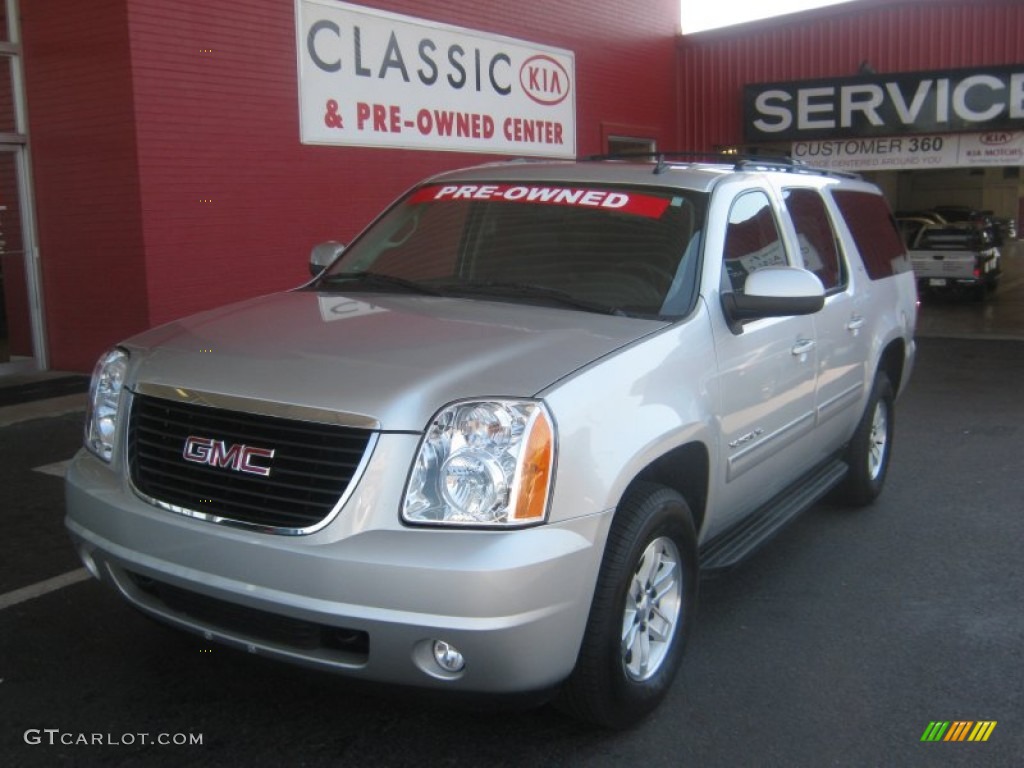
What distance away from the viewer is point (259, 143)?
1046cm

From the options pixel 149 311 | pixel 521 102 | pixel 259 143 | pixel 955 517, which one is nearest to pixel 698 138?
pixel 521 102

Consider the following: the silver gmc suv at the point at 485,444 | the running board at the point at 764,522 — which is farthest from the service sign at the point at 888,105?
the silver gmc suv at the point at 485,444

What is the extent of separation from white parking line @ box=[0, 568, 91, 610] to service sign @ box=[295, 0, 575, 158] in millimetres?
7258

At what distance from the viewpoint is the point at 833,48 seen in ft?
55.4

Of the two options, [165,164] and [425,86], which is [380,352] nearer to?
[165,164]

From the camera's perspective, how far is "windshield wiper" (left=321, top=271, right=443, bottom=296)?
414 cm

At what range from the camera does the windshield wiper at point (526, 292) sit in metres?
3.76

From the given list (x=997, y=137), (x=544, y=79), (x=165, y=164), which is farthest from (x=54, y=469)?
(x=997, y=137)

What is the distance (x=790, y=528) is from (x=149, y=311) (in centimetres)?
635

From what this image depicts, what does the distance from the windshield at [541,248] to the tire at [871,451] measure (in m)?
2.23

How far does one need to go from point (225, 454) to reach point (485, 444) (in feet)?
2.56

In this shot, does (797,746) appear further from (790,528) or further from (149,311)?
(149,311)

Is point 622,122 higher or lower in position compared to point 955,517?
higher

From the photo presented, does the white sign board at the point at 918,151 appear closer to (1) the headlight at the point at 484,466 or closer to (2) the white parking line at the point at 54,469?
(2) the white parking line at the point at 54,469
